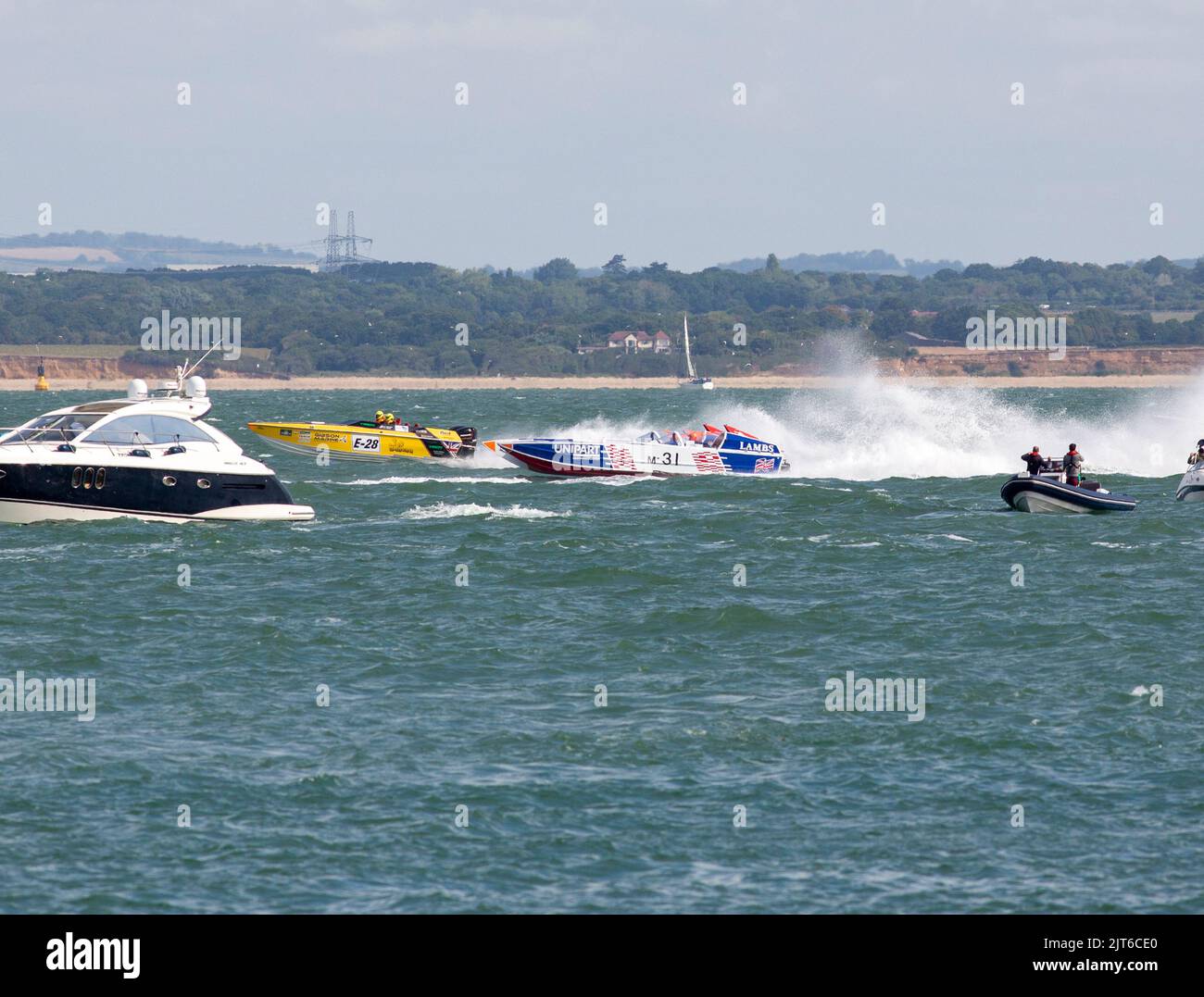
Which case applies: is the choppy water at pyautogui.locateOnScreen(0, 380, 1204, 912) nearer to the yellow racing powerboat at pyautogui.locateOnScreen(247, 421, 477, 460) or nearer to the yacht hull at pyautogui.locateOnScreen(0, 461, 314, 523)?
the yacht hull at pyautogui.locateOnScreen(0, 461, 314, 523)

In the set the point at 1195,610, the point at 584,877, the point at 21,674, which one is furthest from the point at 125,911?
the point at 1195,610

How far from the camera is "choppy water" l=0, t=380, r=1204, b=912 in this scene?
1474 cm

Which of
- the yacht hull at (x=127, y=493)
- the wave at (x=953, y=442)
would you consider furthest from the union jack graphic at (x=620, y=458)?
the yacht hull at (x=127, y=493)

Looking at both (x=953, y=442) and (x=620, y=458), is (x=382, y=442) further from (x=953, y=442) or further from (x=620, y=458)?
(x=953, y=442)

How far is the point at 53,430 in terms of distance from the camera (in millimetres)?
34219

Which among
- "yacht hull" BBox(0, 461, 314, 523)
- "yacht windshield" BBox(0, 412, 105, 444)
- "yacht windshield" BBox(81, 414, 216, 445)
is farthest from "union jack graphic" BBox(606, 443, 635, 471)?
"yacht windshield" BBox(0, 412, 105, 444)

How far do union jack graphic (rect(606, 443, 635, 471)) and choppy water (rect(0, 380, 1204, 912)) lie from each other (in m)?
11.1

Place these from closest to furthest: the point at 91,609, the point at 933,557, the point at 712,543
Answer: the point at 91,609 < the point at 933,557 < the point at 712,543

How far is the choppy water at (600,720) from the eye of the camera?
1474 centimetres

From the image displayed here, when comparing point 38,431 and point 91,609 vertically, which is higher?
point 38,431

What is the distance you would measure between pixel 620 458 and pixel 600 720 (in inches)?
1179

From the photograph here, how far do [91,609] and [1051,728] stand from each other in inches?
578

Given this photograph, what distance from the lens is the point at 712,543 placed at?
35.1m

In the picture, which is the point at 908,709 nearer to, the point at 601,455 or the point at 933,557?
the point at 933,557
